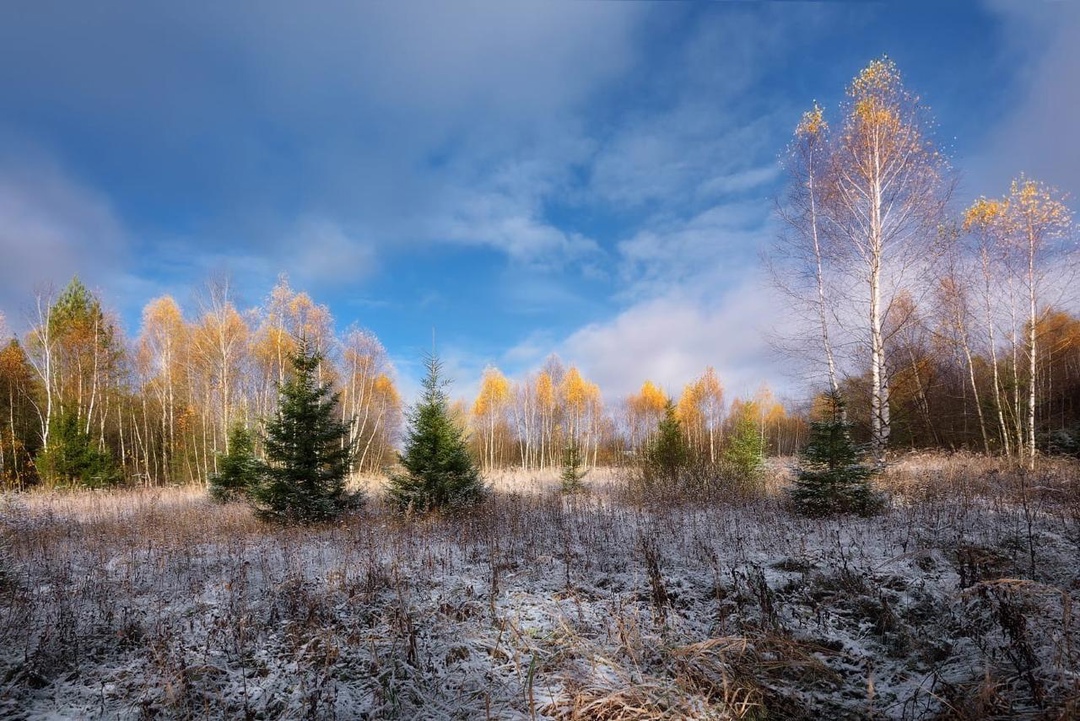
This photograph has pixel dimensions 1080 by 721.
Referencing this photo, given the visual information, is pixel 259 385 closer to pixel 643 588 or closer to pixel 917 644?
pixel 643 588

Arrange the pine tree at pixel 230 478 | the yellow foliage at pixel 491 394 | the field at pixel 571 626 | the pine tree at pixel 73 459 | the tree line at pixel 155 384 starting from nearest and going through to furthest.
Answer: the field at pixel 571 626
the pine tree at pixel 230 478
the pine tree at pixel 73 459
the tree line at pixel 155 384
the yellow foliage at pixel 491 394

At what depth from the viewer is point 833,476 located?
7.78m

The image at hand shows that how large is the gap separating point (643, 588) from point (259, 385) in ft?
80.7

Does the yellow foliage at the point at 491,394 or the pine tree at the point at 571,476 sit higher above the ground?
the yellow foliage at the point at 491,394

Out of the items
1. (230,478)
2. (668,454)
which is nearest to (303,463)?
(230,478)

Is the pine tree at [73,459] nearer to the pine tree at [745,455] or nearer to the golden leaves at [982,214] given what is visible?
the pine tree at [745,455]

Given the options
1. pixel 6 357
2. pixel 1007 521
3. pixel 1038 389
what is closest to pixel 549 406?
pixel 1038 389

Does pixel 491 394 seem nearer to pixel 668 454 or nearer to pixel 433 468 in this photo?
pixel 668 454

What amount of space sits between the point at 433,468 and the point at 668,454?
6.60 metres

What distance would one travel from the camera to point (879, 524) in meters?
6.83

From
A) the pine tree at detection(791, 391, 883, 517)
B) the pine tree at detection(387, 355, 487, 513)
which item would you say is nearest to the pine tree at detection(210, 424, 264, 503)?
the pine tree at detection(387, 355, 487, 513)

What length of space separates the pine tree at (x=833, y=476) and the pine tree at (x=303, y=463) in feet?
28.0

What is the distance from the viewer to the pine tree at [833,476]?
25.3 ft

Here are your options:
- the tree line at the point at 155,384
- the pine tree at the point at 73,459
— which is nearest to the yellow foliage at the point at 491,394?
the tree line at the point at 155,384
